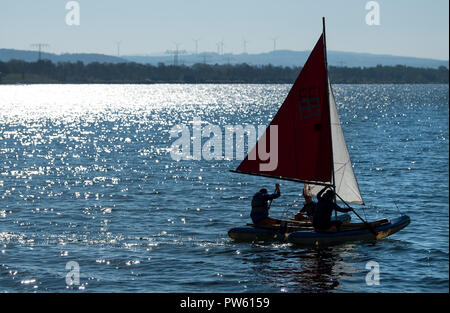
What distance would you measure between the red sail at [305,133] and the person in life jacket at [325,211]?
157cm

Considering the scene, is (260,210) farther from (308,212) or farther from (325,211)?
(325,211)

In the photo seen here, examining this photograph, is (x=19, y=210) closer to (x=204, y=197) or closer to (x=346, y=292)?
(x=204, y=197)

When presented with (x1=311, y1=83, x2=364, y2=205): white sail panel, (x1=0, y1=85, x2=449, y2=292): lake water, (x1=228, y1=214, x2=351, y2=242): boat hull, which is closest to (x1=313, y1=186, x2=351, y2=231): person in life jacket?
(x1=0, y1=85, x2=449, y2=292): lake water

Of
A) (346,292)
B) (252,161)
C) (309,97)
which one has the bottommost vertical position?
(346,292)

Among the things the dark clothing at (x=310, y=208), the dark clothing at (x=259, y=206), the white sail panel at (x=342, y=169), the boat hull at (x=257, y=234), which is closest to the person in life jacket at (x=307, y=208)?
the dark clothing at (x=310, y=208)

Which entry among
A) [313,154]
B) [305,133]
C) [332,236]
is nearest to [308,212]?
[332,236]

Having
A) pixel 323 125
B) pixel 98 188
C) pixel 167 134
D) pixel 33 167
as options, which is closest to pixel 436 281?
pixel 323 125

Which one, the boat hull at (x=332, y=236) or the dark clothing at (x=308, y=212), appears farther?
the dark clothing at (x=308, y=212)

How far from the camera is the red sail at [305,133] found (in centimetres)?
2977

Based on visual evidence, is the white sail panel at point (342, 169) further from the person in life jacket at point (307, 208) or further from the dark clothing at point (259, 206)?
the dark clothing at point (259, 206)

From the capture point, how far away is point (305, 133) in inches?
1197

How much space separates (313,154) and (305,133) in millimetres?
964
